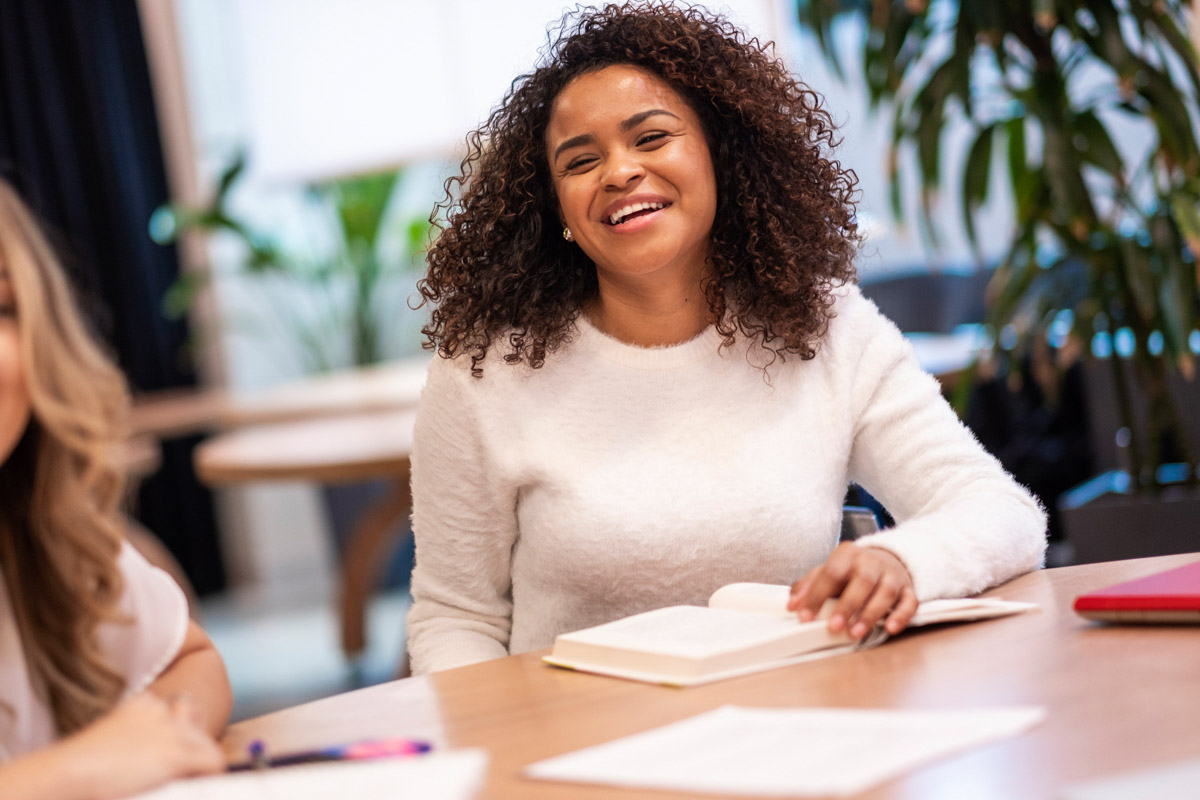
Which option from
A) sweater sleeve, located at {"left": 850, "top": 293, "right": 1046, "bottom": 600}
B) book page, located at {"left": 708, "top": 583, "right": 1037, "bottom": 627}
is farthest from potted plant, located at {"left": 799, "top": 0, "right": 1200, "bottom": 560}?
book page, located at {"left": 708, "top": 583, "right": 1037, "bottom": 627}

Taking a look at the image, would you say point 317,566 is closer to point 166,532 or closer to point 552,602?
point 166,532

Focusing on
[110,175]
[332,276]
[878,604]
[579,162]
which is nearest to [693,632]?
[878,604]

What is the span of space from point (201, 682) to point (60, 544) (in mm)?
166

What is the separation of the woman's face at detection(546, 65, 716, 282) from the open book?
498mm

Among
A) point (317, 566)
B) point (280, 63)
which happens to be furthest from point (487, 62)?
point (317, 566)

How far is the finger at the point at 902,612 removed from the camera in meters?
1.13

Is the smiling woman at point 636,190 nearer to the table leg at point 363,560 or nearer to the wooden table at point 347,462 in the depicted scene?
the wooden table at point 347,462

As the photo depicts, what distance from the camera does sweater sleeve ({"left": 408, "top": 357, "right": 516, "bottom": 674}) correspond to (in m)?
1.56

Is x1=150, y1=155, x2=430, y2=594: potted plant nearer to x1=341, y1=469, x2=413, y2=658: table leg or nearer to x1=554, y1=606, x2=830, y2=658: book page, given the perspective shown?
x1=341, y1=469, x2=413, y2=658: table leg

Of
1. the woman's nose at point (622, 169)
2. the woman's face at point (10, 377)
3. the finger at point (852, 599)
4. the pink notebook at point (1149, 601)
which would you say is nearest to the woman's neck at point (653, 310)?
the woman's nose at point (622, 169)

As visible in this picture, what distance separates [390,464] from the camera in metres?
2.79

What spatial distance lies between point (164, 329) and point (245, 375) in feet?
1.29

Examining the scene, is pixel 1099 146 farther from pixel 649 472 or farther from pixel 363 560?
pixel 363 560

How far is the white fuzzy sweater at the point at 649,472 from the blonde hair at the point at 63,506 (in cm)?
51
